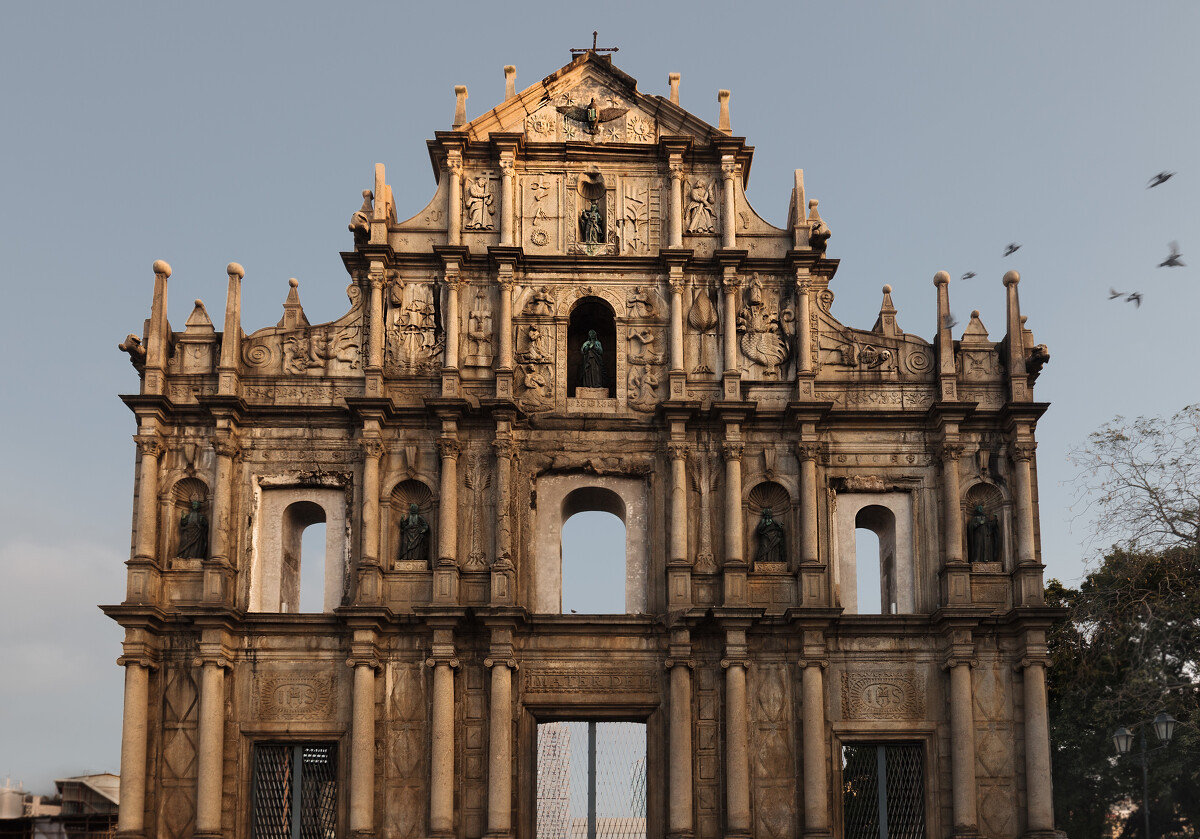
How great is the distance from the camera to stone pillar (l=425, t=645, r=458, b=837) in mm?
24391

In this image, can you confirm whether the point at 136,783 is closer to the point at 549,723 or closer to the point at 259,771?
the point at 259,771

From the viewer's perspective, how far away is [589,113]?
93.4 feet

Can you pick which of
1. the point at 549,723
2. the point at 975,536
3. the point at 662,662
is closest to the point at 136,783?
the point at 549,723

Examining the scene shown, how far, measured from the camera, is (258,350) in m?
27.0

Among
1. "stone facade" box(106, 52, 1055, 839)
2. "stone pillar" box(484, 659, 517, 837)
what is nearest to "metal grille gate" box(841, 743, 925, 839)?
"stone facade" box(106, 52, 1055, 839)

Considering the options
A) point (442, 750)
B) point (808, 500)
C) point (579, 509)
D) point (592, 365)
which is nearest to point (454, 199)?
point (592, 365)

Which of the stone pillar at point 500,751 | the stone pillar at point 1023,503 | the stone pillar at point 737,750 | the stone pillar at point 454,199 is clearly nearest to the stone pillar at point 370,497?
the stone pillar at point 500,751

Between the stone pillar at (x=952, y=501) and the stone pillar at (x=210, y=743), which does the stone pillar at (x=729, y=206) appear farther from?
the stone pillar at (x=210, y=743)

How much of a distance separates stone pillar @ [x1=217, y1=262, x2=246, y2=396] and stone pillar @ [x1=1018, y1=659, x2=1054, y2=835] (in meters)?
13.8

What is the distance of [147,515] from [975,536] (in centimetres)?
1378

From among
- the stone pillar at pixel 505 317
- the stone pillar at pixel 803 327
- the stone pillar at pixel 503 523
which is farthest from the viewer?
the stone pillar at pixel 803 327

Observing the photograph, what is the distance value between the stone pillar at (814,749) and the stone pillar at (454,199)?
950 cm

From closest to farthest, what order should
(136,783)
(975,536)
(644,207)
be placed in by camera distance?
(136,783), (975,536), (644,207)

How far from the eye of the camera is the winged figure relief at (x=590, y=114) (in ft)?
93.4
